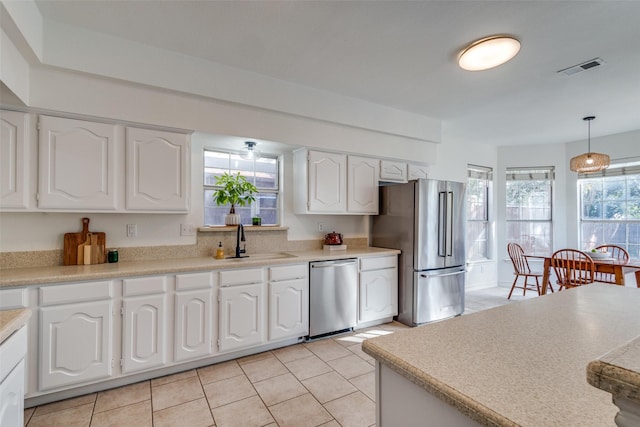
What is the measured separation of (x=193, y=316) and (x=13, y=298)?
112 cm

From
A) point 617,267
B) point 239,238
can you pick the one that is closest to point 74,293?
point 239,238

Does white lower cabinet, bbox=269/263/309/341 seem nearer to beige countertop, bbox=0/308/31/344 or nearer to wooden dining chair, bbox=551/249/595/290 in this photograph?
beige countertop, bbox=0/308/31/344

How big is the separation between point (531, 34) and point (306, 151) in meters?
2.18

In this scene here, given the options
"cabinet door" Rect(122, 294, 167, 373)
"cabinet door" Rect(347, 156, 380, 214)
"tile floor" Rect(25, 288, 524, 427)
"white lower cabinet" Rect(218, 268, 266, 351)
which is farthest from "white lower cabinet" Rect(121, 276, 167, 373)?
"cabinet door" Rect(347, 156, 380, 214)

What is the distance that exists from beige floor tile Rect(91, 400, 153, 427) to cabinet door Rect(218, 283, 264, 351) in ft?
2.27

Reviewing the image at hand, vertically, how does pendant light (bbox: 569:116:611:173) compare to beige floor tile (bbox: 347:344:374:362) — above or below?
above

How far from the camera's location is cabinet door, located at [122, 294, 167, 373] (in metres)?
2.26

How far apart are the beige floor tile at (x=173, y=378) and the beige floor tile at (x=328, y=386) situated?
961 mm

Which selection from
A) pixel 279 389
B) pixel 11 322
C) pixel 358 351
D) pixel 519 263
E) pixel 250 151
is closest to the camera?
pixel 11 322

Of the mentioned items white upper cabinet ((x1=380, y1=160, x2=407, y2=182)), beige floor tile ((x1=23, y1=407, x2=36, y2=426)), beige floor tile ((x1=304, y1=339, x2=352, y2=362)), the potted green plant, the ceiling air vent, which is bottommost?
beige floor tile ((x1=304, y1=339, x2=352, y2=362))

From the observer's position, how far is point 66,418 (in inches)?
76.9

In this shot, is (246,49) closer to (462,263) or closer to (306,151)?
(306,151)

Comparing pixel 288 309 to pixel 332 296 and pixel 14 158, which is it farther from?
pixel 14 158

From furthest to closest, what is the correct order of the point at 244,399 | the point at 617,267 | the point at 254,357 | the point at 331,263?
the point at 617,267, the point at 331,263, the point at 254,357, the point at 244,399
